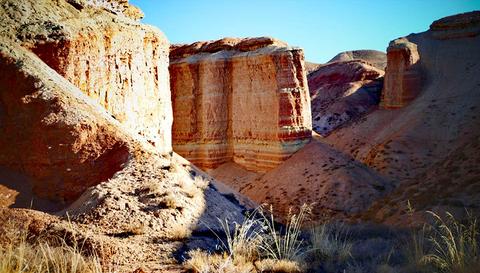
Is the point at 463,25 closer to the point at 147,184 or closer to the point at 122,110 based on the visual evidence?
the point at 122,110

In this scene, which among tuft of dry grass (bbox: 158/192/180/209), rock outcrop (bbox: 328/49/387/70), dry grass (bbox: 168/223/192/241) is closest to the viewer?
dry grass (bbox: 168/223/192/241)

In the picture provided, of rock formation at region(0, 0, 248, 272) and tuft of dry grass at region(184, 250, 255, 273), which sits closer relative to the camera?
tuft of dry grass at region(184, 250, 255, 273)

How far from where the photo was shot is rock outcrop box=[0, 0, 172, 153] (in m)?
9.54

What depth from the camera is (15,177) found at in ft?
24.7

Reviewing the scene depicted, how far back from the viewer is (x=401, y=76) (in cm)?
2958

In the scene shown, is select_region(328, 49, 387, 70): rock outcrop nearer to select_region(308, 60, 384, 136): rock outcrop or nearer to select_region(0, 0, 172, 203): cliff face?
A: select_region(308, 60, 384, 136): rock outcrop

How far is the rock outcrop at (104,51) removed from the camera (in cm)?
954

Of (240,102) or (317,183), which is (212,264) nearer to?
(317,183)

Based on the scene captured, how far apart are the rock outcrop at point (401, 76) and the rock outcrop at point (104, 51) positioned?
20569 millimetres

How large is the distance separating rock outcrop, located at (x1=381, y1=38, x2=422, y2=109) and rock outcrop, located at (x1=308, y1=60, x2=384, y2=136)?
331 cm

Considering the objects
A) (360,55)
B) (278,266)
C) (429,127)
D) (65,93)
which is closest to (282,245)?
(278,266)

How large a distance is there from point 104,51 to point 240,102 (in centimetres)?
1313

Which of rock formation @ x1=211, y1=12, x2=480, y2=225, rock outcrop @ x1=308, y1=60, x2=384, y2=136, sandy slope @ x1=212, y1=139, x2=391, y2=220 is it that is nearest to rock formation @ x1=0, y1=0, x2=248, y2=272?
sandy slope @ x1=212, y1=139, x2=391, y2=220

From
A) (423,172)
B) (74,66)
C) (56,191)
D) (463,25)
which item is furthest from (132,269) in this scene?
(463,25)
